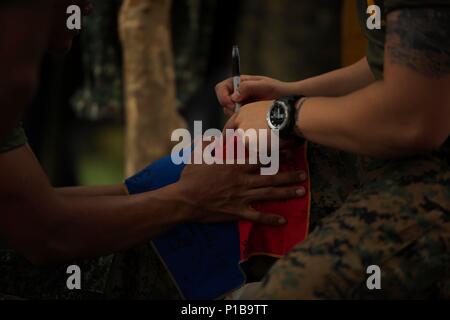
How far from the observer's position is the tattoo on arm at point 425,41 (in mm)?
1642

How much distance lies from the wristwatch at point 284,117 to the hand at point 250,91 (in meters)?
0.35

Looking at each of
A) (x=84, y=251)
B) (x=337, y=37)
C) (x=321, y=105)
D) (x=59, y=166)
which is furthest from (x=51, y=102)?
(x=321, y=105)

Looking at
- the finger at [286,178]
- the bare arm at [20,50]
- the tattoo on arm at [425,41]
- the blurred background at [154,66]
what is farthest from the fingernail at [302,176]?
the blurred background at [154,66]

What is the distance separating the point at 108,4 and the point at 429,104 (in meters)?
4.62

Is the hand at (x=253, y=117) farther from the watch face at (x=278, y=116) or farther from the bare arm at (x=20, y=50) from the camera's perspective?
the bare arm at (x=20, y=50)

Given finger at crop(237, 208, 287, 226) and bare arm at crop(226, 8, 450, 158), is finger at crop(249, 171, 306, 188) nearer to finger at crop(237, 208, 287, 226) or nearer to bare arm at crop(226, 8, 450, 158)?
finger at crop(237, 208, 287, 226)

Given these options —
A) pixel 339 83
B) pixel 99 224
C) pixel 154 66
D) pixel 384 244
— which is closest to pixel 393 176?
pixel 384 244

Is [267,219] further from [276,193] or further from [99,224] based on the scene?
[99,224]

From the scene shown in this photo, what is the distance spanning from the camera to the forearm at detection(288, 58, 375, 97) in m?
Answer: 2.33

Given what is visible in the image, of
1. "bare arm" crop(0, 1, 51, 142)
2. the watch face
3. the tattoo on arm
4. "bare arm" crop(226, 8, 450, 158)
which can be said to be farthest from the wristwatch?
"bare arm" crop(0, 1, 51, 142)

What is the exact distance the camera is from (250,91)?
2.26 meters
